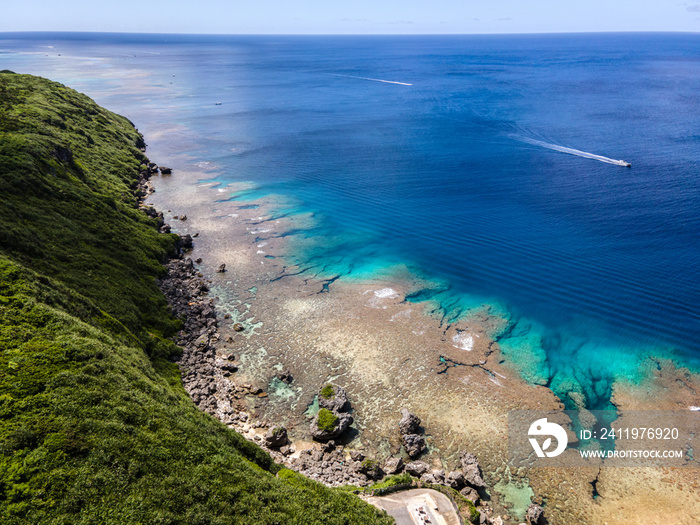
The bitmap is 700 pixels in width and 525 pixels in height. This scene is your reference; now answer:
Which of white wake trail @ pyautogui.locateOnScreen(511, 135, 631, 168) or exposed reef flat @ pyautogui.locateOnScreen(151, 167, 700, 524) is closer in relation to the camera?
exposed reef flat @ pyautogui.locateOnScreen(151, 167, 700, 524)

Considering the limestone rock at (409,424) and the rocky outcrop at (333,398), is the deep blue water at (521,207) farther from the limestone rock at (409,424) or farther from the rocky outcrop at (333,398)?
the rocky outcrop at (333,398)

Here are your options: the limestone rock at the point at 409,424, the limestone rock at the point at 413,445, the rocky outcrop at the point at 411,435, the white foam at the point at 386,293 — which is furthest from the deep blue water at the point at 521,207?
the limestone rock at the point at 413,445

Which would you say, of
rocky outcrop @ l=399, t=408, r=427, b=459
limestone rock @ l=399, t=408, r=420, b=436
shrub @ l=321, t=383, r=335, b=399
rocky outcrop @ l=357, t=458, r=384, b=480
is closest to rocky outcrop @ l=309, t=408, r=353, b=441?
shrub @ l=321, t=383, r=335, b=399

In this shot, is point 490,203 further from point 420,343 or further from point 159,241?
point 159,241

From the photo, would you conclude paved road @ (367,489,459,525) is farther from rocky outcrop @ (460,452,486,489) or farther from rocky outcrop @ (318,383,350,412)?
rocky outcrop @ (318,383,350,412)

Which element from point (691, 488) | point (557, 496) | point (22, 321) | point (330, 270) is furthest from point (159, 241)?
point (691, 488)

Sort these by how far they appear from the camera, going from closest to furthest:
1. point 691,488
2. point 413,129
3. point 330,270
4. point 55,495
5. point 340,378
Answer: point 55,495 < point 691,488 < point 340,378 < point 330,270 < point 413,129
